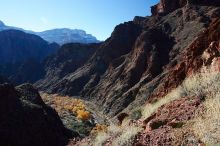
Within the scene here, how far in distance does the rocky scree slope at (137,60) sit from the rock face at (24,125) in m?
37.8

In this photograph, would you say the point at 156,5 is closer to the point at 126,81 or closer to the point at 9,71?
the point at 126,81

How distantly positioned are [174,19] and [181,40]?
19.0 meters

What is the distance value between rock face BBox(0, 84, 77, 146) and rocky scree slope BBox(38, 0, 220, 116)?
37.8 m

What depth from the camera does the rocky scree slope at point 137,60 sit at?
8519 centimetres

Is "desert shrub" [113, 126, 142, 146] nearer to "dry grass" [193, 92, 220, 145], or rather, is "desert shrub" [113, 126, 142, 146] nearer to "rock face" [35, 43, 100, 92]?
"dry grass" [193, 92, 220, 145]

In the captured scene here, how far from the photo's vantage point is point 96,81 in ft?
395

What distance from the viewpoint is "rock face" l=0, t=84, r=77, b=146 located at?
24444 mm

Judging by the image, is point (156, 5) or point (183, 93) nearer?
point (183, 93)

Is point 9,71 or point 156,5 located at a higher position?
point 156,5

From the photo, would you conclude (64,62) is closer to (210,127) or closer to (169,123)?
(169,123)

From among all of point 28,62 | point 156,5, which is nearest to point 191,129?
point 156,5

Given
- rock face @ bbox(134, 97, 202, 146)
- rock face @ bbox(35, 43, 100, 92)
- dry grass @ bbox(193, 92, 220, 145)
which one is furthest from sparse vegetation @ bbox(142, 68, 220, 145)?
rock face @ bbox(35, 43, 100, 92)

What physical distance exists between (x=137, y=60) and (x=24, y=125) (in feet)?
247

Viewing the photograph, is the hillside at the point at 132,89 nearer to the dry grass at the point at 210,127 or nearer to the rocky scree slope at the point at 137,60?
the dry grass at the point at 210,127
